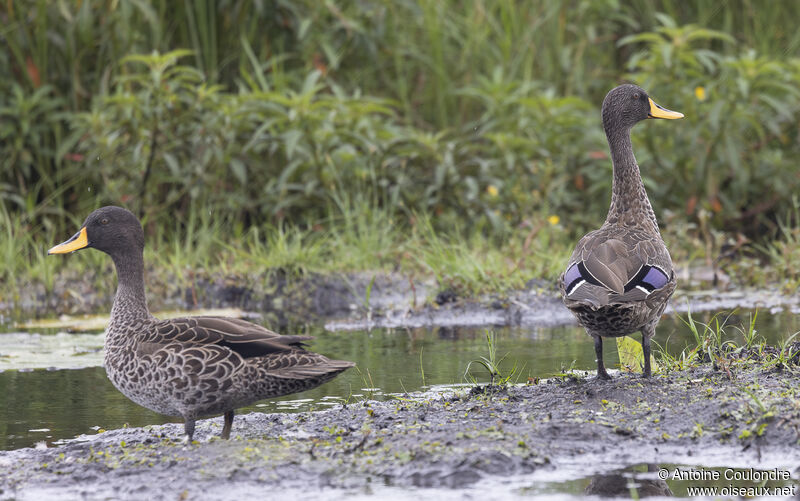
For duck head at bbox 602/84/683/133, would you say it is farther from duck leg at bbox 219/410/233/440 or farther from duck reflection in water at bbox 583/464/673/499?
duck leg at bbox 219/410/233/440

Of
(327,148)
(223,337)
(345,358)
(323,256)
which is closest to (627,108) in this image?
(345,358)

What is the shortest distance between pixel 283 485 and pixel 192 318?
54.6 inches

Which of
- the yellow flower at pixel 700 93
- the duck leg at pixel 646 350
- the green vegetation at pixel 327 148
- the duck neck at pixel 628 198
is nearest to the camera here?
the duck leg at pixel 646 350

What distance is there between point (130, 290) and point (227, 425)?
0.94 metres

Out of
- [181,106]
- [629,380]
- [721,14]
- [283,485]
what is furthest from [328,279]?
[721,14]

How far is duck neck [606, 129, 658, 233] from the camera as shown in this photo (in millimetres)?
5629

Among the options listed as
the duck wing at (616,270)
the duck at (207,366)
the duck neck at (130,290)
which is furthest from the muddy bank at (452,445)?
the duck neck at (130,290)

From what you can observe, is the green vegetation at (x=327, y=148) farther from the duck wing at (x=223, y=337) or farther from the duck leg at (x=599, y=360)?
the duck wing at (x=223, y=337)

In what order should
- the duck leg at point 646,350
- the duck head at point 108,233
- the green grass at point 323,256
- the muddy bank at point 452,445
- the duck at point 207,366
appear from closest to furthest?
the muddy bank at point 452,445
the duck at point 207,366
the duck leg at point 646,350
the duck head at point 108,233
the green grass at point 323,256

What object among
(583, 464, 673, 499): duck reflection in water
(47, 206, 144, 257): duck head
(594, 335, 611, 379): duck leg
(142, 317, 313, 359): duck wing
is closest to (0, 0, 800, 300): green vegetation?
(47, 206, 144, 257): duck head

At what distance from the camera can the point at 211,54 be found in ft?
36.4

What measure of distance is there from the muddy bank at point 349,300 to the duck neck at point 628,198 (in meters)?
2.20

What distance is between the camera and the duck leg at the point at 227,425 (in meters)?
4.79

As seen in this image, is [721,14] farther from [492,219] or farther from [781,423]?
[781,423]
